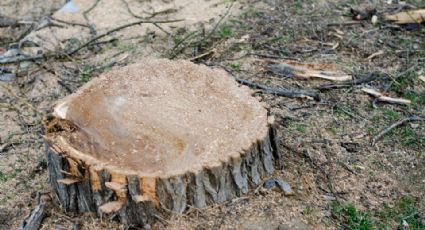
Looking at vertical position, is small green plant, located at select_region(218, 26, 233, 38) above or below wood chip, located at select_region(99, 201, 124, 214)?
below

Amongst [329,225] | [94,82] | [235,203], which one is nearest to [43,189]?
[94,82]

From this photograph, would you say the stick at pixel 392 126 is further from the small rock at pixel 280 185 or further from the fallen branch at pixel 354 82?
the small rock at pixel 280 185

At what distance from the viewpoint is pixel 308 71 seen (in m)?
4.45

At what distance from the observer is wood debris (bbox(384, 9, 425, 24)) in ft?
17.2

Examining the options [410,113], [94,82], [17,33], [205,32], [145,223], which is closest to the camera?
[145,223]

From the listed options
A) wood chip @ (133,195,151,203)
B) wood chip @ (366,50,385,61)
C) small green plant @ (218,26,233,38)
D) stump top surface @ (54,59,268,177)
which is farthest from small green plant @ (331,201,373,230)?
small green plant @ (218,26,233,38)

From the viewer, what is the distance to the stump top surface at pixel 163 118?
9.61 ft

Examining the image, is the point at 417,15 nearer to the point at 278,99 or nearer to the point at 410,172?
the point at 278,99

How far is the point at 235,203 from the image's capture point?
307cm

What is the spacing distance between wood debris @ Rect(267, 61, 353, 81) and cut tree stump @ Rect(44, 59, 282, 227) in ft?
3.72

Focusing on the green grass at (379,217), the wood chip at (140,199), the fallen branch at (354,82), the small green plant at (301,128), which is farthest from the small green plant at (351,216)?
the fallen branch at (354,82)

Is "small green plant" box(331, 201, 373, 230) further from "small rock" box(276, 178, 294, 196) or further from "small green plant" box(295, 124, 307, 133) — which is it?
"small green plant" box(295, 124, 307, 133)

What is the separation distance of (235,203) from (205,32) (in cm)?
233

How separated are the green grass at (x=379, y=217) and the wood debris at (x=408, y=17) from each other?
8.09 ft
